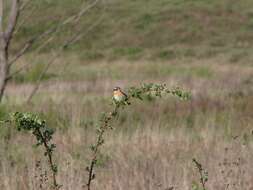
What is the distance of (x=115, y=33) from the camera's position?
108 ft

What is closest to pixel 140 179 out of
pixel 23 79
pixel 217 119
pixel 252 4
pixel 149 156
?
pixel 149 156

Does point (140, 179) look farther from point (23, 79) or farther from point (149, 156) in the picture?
point (23, 79)

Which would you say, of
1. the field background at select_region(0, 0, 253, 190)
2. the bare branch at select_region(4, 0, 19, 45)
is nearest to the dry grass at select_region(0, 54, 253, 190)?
the field background at select_region(0, 0, 253, 190)

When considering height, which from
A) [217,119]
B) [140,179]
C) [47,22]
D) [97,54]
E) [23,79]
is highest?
[47,22]

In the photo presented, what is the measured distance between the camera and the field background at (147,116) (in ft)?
16.0

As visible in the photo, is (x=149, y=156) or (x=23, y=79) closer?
(x=149, y=156)

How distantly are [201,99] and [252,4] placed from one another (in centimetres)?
2539

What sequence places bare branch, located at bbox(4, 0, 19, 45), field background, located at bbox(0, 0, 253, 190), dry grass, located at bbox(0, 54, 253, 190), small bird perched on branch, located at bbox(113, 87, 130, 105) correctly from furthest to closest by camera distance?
1. field background, located at bbox(0, 0, 253, 190)
2. dry grass, located at bbox(0, 54, 253, 190)
3. bare branch, located at bbox(4, 0, 19, 45)
4. small bird perched on branch, located at bbox(113, 87, 130, 105)

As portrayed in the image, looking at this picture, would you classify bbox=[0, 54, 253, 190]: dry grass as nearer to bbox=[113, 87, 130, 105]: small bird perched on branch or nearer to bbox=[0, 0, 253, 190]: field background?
bbox=[0, 0, 253, 190]: field background

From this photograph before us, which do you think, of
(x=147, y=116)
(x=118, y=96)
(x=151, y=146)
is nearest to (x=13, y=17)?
(x=118, y=96)

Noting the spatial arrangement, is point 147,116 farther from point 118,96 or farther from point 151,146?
point 118,96

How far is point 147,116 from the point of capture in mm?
9719

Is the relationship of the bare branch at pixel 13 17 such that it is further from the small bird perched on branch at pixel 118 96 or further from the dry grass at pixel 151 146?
the dry grass at pixel 151 146

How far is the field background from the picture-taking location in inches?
192
